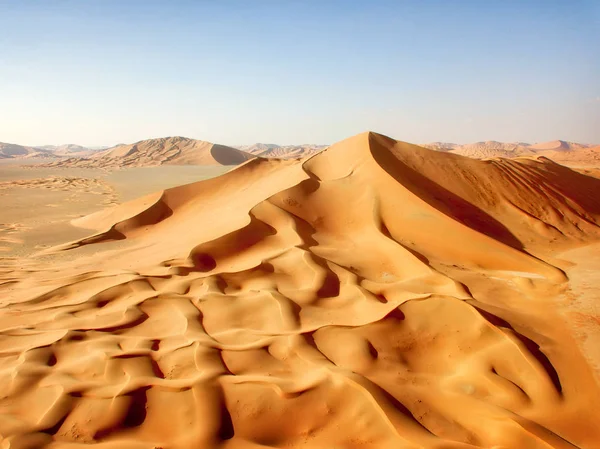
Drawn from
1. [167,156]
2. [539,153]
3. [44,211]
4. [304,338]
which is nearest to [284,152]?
[167,156]

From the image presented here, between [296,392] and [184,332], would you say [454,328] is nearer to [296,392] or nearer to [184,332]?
[296,392]

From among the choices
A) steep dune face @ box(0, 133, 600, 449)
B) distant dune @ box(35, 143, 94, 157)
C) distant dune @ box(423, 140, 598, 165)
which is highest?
steep dune face @ box(0, 133, 600, 449)

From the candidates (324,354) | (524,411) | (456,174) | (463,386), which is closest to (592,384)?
(524,411)

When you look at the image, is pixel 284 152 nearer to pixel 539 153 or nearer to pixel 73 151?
pixel 539 153

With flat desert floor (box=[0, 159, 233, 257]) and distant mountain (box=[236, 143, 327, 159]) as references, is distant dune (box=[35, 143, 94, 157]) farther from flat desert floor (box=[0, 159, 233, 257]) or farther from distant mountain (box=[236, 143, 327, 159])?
flat desert floor (box=[0, 159, 233, 257])

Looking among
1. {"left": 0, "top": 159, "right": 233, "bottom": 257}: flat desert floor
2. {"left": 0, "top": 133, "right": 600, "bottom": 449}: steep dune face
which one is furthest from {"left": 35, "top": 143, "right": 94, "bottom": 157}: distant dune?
{"left": 0, "top": 133, "right": 600, "bottom": 449}: steep dune face

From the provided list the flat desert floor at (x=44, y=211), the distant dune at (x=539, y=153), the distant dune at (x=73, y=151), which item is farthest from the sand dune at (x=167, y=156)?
the distant dune at (x=73, y=151)
